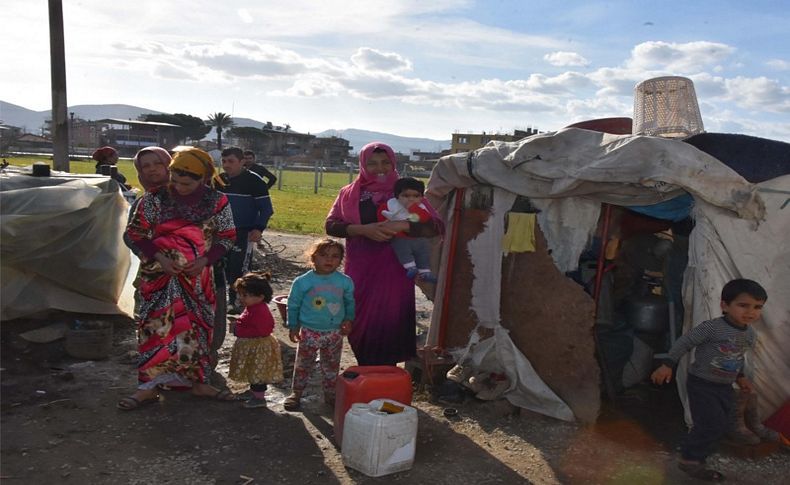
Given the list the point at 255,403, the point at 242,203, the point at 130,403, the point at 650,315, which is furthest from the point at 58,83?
the point at 650,315

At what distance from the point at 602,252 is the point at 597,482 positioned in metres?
1.66

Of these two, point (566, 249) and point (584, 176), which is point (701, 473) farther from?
point (584, 176)

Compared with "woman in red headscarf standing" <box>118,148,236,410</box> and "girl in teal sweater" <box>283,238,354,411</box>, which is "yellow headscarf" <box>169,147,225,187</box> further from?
"girl in teal sweater" <box>283,238,354,411</box>

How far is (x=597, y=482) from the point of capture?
3.58 m

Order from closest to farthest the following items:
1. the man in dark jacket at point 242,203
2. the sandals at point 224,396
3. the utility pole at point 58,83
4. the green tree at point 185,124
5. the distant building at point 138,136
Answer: the sandals at point 224,396, the man in dark jacket at point 242,203, the utility pole at point 58,83, the distant building at point 138,136, the green tree at point 185,124

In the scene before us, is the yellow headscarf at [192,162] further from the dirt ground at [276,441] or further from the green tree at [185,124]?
the green tree at [185,124]

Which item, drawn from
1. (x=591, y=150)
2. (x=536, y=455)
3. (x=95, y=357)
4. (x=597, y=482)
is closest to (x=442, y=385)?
(x=536, y=455)

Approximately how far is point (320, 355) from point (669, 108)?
138 inches

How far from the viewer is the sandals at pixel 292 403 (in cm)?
436

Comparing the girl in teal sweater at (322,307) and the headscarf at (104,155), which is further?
the headscarf at (104,155)

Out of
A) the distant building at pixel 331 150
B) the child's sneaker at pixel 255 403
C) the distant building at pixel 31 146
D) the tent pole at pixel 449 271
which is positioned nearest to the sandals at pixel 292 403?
the child's sneaker at pixel 255 403

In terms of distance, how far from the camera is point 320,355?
4.29 m

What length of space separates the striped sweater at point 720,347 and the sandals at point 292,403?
2.53 m

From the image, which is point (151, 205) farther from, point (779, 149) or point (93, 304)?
point (779, 149)
